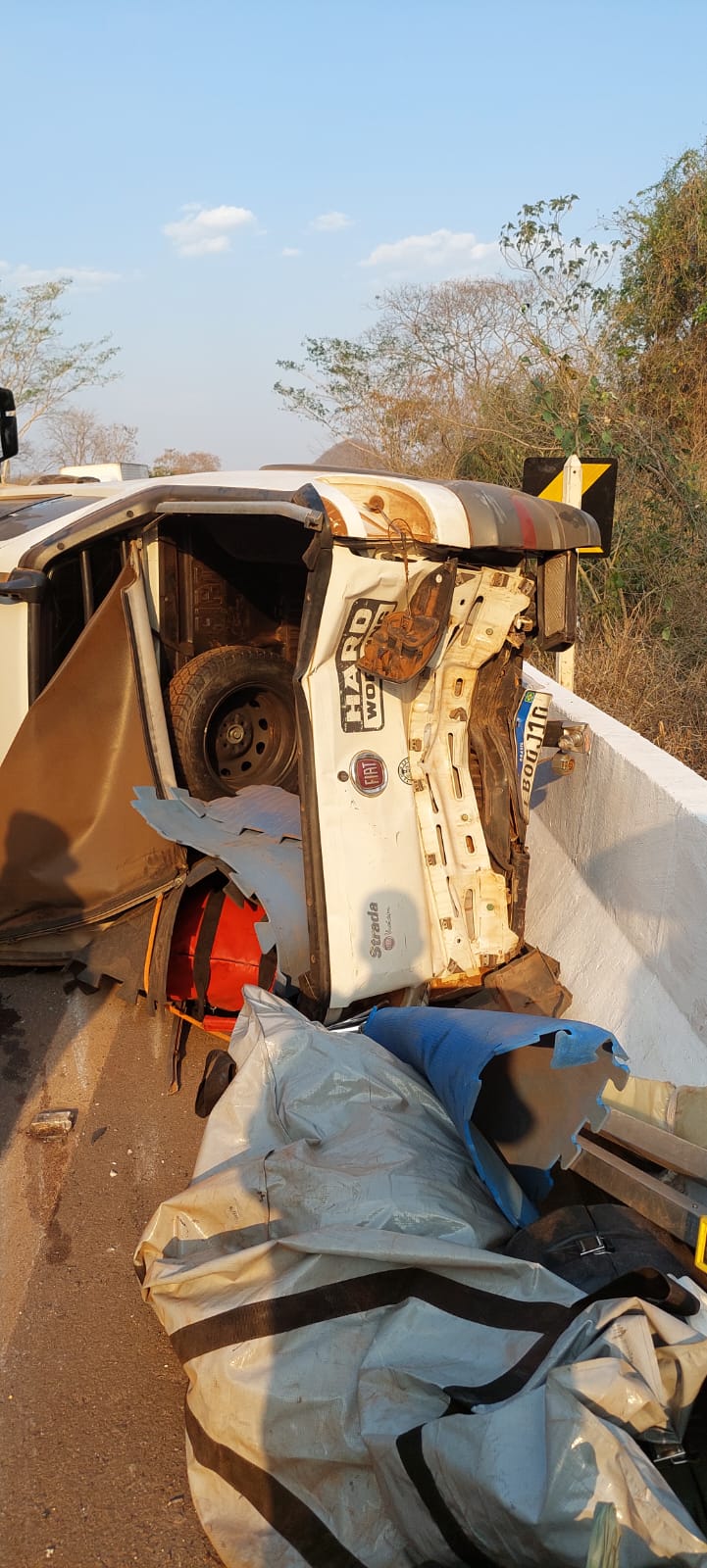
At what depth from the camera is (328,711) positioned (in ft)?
12.7

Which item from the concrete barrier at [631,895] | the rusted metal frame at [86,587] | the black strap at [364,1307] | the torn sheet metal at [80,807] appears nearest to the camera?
the black strap at [364,1307]

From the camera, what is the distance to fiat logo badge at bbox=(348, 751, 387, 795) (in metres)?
3.96

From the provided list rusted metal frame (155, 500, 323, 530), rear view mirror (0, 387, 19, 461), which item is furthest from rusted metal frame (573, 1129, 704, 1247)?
rear view mirror (0, 387, 19, 461)

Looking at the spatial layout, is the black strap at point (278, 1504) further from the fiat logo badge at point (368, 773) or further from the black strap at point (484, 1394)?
the fiat logo badge at point (368, 773)

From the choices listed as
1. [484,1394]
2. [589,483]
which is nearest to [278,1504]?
[484,1394]

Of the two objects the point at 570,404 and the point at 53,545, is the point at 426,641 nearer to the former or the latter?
the point at 53,545

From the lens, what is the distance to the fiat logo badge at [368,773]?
3.96 metres

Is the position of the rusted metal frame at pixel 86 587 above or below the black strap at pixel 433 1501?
above

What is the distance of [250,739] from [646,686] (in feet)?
9.72

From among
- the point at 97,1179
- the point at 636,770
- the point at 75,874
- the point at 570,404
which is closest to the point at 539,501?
the point at 636,770

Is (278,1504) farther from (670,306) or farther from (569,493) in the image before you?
(670,306)

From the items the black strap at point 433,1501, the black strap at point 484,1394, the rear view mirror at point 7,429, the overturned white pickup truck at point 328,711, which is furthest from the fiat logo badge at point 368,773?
the rear view mirror at point 7,429

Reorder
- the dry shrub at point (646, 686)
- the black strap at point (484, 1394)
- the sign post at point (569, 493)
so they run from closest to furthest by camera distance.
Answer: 1. the black strap at point (484, 1394)
2. the sign post at point (569, 493)
3. the dry shrub at point (646, 686)

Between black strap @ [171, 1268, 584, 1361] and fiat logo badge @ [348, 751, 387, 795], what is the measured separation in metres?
1.98
